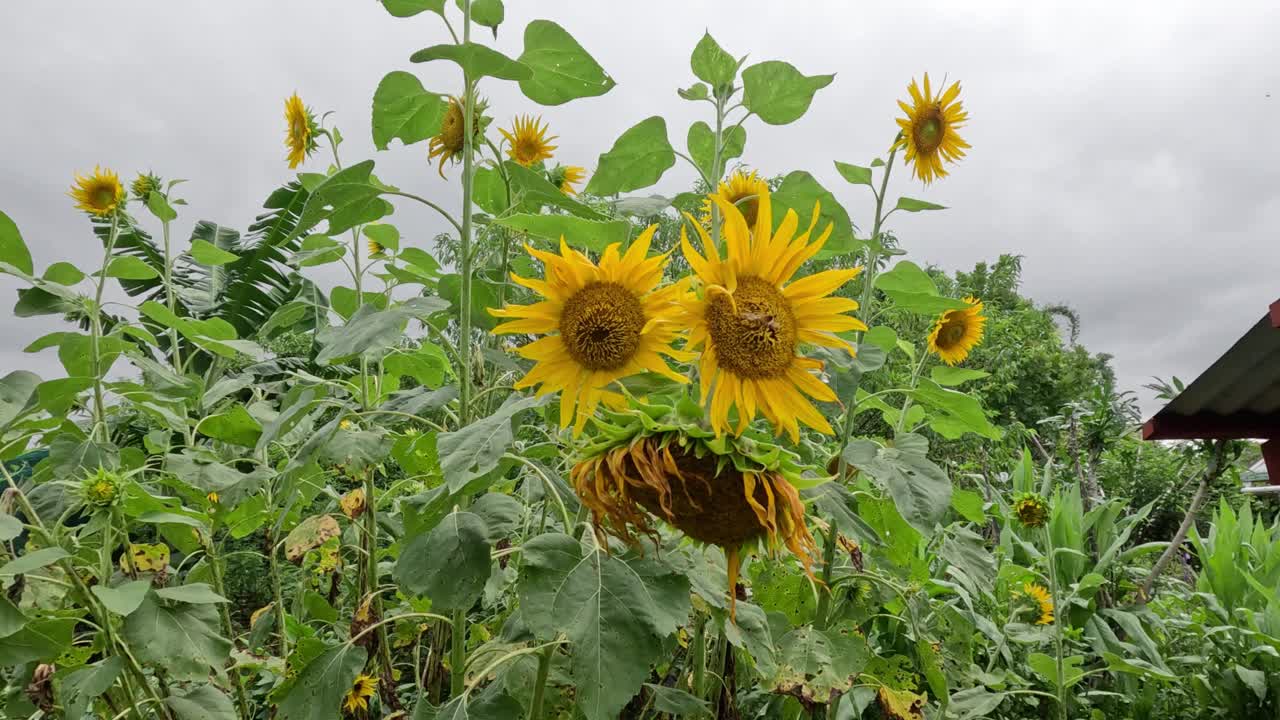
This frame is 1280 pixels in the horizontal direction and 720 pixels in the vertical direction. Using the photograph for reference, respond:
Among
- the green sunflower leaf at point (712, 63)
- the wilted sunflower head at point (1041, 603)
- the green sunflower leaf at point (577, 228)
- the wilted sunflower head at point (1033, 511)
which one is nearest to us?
the green sunflower leaf at point (577, 228)

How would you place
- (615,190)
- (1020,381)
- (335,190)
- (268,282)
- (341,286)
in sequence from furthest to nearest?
(1020,381) < (268,282) < (341,286) < (615,190) < (335,190)

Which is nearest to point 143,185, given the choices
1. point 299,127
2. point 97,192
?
point 97,192

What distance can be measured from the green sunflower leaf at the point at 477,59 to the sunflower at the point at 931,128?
28.2 inches

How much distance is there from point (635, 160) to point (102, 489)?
2.83ft

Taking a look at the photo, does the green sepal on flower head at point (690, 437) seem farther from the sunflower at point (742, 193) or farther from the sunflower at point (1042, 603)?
the sunflower at point (1042, 603)

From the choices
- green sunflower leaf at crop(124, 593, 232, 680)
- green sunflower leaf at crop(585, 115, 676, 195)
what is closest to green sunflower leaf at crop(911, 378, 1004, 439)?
green sunflower leaf at crop(585, 115, 676, 195)

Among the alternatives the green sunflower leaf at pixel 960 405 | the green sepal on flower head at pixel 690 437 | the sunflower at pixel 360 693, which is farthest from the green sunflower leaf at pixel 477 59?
the sunflower at pixel 360 693

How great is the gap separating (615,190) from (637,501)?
444mm

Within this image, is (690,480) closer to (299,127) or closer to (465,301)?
(465,301)

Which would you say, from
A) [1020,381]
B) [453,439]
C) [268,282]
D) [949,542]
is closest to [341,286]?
[453,439]

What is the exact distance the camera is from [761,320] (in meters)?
0.66

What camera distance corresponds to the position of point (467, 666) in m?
0.97

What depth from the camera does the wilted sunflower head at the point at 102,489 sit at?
1102 mm

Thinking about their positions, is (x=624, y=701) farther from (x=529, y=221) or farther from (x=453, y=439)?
(x=529, y=221)
